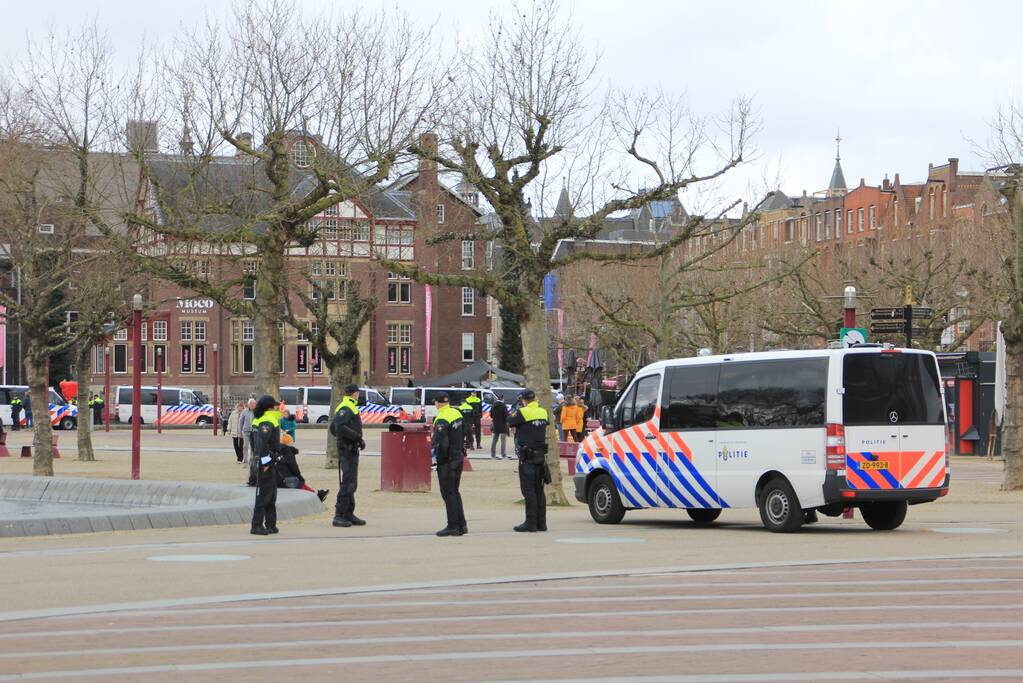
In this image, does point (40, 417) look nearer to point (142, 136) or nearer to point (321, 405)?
point (142, 136)

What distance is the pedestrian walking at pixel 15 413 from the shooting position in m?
78.1

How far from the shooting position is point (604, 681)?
9.14m

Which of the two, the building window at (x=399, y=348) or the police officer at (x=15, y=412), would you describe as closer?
the police officer at (x=15, y=412)

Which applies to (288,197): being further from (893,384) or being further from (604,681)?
(604,681)

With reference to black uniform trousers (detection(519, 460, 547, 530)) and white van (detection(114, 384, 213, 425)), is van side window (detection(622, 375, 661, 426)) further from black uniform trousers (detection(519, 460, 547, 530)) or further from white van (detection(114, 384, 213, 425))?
white van (detection(114, 384, 213, 425))

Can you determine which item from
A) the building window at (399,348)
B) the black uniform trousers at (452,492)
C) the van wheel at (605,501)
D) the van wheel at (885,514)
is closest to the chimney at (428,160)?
the van wheel at (605,501)

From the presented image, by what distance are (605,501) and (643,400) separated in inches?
57.2

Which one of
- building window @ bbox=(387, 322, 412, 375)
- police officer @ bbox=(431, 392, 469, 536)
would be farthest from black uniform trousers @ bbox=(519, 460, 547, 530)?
building window @ bbox=(387, 322, 412, 375)

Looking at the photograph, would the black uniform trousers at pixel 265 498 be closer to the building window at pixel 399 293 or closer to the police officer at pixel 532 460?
the police officer at pixel 532 460

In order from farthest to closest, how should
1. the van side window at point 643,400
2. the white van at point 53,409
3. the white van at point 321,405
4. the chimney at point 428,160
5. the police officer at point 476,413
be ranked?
the white van at point 321,405 → the white van at point 53,409 → the police officer at point 476,413 → the chimney at point 428,160 → the van side window at point 643,400

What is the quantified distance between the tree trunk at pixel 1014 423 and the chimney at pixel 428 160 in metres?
11.2

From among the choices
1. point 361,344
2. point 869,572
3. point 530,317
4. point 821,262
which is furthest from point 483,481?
point 361,344

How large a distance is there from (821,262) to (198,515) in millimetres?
64948

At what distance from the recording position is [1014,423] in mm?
32125
